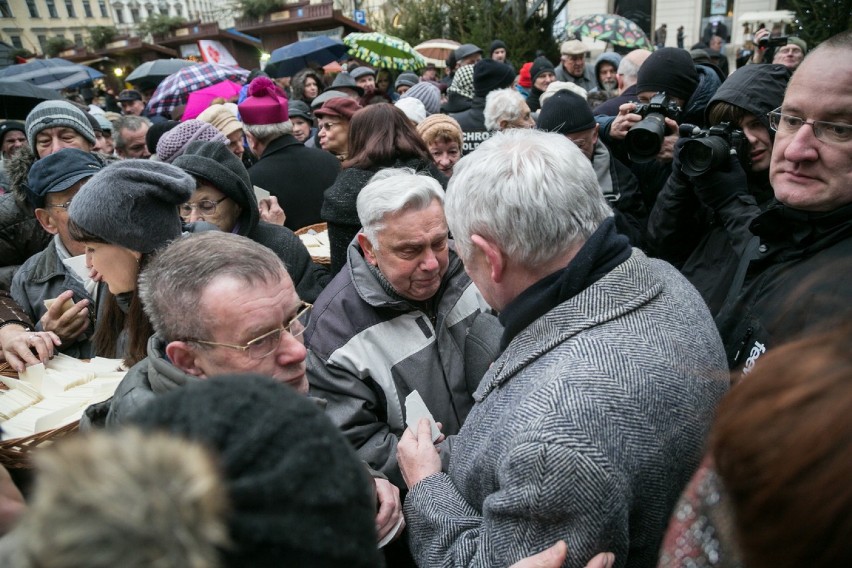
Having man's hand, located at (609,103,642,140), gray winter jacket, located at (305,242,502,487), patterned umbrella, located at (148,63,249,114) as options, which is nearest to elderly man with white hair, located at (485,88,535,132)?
man's hand, located at (609,103,642,140)

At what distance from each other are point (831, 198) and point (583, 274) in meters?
0.85

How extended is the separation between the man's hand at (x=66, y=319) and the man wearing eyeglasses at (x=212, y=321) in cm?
91

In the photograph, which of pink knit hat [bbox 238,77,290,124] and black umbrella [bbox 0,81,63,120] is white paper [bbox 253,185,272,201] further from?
black umbrella [bbox 0,81,63,120]

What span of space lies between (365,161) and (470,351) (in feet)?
4.97

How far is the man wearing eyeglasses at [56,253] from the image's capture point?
8.33ft

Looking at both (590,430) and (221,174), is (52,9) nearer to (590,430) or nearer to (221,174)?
(221,174)

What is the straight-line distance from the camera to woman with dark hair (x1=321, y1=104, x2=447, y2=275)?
3051 millimetres

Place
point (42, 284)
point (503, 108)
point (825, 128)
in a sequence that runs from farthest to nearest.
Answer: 1. point (503, 108)
2. point (42, 284)
3. point (825, 128)

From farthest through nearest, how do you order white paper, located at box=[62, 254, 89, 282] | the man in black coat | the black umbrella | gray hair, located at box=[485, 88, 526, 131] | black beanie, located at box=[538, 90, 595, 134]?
1. the black umbrella
2. gray hair, located at box=[485, 88, 526, 131]
3. the man in black coat
4. black beanie, located at box=[538, 90, 595, 134]
5. white paper, located at box=[62, 254, 89, 282]

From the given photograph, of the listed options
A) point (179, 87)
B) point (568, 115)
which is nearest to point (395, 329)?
point (568, 115)

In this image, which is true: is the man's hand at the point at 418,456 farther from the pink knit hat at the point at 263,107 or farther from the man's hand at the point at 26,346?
the pink knit hat at the point at 263,107

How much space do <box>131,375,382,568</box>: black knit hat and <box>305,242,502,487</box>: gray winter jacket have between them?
1264 mm

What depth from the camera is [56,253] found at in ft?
8.77

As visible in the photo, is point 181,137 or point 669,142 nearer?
point 669,142
